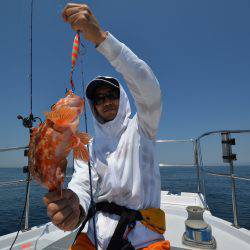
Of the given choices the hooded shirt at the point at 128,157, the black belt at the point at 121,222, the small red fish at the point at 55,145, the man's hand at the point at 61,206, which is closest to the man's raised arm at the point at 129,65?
the hooded shirt at the point at 128,157

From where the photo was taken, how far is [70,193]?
1390mm

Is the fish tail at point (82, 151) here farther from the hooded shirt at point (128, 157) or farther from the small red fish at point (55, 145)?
the hooded shirt at point (128, 157)

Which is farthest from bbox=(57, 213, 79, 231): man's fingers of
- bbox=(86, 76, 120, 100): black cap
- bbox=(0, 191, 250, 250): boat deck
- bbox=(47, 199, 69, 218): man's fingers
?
bbox=(0, 191, 250, 250): boat deck

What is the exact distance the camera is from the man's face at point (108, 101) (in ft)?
6.95

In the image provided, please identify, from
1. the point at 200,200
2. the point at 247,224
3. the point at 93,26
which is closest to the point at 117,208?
the point at 93,26

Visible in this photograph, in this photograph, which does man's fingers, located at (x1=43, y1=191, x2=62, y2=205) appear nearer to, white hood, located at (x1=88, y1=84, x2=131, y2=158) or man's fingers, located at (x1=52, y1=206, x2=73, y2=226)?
man's fingers, located at (x1=52, y1=206, x2=73, y2=226)

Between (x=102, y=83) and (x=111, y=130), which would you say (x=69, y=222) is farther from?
(x=102, y=83)

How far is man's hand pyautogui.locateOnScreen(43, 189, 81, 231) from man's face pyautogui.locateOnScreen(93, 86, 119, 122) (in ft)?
3.01

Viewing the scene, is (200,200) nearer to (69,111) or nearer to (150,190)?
(150,190)

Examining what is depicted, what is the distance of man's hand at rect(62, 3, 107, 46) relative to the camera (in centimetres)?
144

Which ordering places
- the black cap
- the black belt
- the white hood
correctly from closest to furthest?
1. the black belt
2. the white hood
3. the black cap

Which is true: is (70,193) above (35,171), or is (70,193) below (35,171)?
below

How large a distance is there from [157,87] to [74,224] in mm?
1220

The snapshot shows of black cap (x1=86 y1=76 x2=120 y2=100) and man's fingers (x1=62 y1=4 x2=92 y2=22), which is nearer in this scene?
man's fingers (x1=62 y1=4 x2=92 y2=22)
